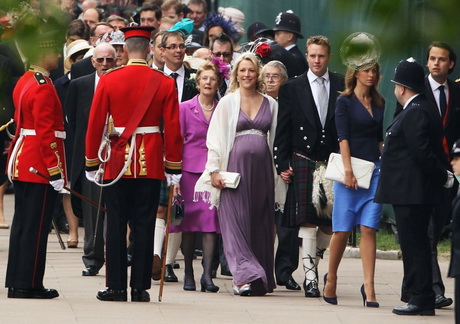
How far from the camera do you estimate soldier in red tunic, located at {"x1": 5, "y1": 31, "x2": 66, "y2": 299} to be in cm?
899

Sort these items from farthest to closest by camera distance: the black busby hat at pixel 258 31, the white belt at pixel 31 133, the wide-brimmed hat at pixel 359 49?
the black busby hat at pixel 258 31 → the white belt at pixel 31 133 → the wide-brimmed hat at pixel 359 49

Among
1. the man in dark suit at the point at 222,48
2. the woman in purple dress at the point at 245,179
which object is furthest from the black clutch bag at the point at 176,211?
the man in dark suit at the point at 222,48

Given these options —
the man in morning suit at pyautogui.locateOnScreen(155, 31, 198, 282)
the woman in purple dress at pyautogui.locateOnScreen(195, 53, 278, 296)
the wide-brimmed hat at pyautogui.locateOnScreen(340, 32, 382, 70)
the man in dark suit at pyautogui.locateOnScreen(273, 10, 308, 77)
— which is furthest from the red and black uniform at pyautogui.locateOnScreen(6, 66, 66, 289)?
the wide-brimmed hat at pyautogui.locateOnScreen(340, 32, 382, 70)

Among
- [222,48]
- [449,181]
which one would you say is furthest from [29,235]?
[222,48]

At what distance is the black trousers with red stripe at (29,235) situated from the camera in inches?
362

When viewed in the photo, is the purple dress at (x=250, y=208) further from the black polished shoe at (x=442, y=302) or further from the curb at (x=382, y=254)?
the curb at (x=382, y=254)

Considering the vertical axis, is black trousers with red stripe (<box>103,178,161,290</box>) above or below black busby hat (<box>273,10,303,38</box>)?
below

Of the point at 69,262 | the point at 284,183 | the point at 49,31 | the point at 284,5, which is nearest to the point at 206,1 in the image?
the point at 284,5

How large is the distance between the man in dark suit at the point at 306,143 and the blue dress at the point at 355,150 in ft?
1.89

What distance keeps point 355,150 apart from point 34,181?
2.39 m

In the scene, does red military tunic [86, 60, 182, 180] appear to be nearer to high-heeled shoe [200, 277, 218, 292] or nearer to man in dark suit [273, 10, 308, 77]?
high-heeled shoe [200, 277, 218, 292]

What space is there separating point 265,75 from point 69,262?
2.67 metres

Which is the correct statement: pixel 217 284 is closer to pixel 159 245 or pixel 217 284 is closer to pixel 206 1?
pixel 159 245

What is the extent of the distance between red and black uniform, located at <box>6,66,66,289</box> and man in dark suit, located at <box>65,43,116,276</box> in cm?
161
